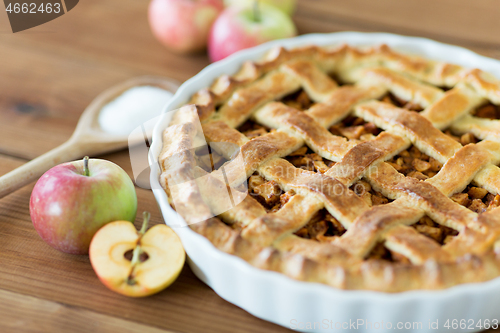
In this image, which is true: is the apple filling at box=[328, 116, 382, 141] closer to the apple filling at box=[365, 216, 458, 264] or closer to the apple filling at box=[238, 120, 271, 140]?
the apple filling at box=[238, 120, 271, 140]

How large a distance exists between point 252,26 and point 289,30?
16 cm

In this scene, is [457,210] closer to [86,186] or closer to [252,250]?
[252,250]

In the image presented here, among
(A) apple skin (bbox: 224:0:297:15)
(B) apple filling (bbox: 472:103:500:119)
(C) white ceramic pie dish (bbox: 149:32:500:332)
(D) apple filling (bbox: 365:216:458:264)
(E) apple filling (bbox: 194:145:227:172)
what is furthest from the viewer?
(A) apple skin (bbox: 224:0:297:15)

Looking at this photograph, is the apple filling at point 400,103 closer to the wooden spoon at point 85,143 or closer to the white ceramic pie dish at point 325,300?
the white ceramic pie dish at point 325,300

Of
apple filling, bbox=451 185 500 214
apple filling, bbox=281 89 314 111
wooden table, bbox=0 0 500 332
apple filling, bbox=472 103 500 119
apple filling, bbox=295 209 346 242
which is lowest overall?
wooden table, bbox=0 0 500 332

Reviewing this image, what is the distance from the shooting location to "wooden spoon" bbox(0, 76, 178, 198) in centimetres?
129

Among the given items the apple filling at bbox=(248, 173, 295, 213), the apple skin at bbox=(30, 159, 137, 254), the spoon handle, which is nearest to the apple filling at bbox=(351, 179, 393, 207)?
the apple filling at bbox=(248, 173, 295, 213)

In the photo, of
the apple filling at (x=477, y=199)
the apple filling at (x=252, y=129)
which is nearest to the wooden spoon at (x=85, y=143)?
the apple filling at (x=252, y=129)

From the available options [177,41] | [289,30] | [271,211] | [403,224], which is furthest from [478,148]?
[177,41]

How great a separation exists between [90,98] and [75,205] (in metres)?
0.74

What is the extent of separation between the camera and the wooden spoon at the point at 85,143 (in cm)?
129

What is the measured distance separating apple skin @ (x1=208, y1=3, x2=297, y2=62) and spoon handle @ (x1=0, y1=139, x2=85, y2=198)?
2.13 feet

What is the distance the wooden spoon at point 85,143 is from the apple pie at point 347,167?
0.89 ft

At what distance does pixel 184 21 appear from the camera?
72.7 inches
